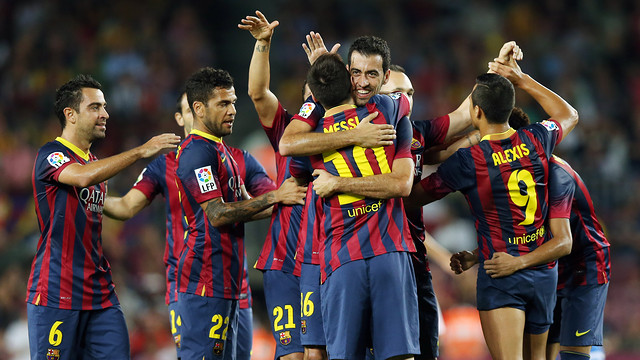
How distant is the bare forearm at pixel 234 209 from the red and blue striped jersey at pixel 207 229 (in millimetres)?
88

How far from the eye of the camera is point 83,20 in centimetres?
1524

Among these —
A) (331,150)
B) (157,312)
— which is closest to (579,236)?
(331,150)

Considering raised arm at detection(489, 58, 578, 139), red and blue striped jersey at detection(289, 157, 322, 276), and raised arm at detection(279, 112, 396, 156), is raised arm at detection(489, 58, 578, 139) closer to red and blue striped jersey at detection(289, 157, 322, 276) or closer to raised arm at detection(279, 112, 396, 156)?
raised arm at detection(279, 112, 396, 156)

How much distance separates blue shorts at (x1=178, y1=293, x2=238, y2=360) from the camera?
5.88 meters

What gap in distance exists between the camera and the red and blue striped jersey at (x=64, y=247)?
6012mm

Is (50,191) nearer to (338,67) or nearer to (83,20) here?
(338,67)

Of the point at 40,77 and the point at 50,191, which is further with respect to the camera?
the point at 40,77

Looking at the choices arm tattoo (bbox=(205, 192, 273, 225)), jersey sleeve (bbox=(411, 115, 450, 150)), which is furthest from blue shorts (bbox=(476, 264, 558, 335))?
arm tattoo (bbox=(205, 192, 273, 225))

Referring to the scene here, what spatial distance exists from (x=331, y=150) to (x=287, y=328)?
1.55 m

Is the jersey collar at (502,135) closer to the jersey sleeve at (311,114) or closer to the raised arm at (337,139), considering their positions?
the raised arm at (337,139)

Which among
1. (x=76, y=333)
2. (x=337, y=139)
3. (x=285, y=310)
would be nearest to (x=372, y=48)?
(x=337, y=139)

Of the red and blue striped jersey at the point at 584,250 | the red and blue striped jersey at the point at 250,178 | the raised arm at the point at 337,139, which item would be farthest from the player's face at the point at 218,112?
the red and blue striped jersey at the point at 584,250

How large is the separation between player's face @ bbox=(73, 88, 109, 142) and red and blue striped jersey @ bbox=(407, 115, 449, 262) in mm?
2575

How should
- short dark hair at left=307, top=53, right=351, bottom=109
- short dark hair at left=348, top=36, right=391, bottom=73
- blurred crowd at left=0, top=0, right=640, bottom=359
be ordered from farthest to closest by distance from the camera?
1. blurred crowd at left=0, top=0, right=640, bottom=359
2. short dark hair at left=348, top=36, right=391, bottom=73
3. short dark hair at left=307, top=53, right=351, bottom=109
